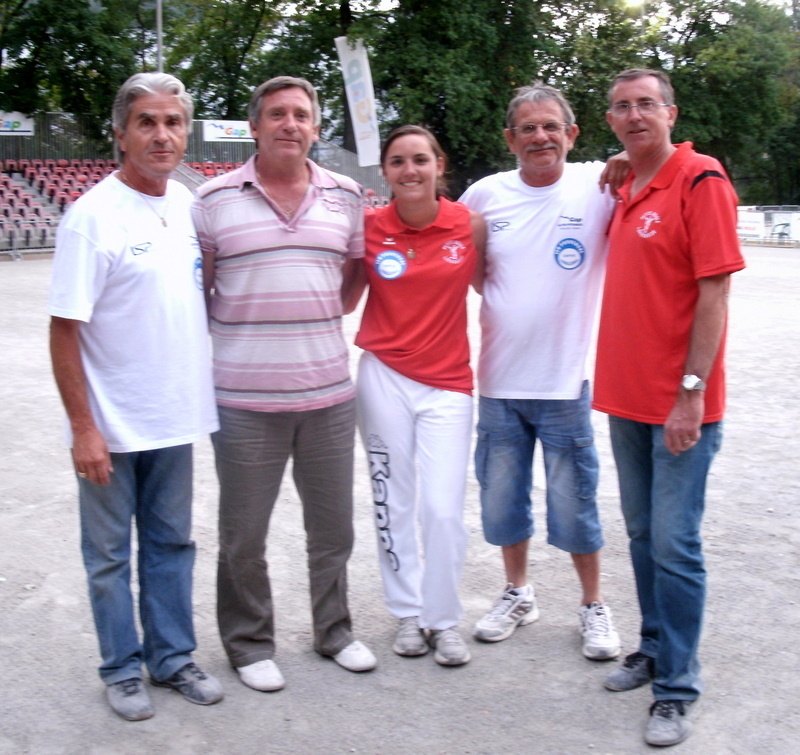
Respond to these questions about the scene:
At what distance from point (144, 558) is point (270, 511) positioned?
479mm

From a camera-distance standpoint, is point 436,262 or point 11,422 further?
point 11,422

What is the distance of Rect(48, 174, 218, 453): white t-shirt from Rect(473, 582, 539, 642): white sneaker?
1417 millimetres

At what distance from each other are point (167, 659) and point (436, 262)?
1744 millimetres

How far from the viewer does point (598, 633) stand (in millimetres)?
3672

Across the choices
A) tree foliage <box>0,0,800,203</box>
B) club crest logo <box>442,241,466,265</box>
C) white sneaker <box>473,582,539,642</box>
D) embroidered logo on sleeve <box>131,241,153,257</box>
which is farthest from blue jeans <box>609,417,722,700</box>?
tree foliage <box>0,0,800,203</box>

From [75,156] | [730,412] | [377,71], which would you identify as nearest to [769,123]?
[377,71]

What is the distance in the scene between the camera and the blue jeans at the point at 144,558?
10.6 ft

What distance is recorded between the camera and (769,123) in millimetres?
46938

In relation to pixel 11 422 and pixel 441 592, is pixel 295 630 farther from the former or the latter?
pixel 11 422

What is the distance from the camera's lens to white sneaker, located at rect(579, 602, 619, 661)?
142 inches

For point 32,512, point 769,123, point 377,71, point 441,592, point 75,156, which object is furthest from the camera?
point 769,123

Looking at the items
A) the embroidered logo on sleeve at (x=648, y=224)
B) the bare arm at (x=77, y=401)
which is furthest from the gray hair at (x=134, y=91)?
the embroidered logo on sleeve at (x=648, y=224)

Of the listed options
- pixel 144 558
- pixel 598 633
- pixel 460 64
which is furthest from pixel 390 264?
pixel 460 64

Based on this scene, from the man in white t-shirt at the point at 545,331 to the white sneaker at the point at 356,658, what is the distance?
0.49 metres
